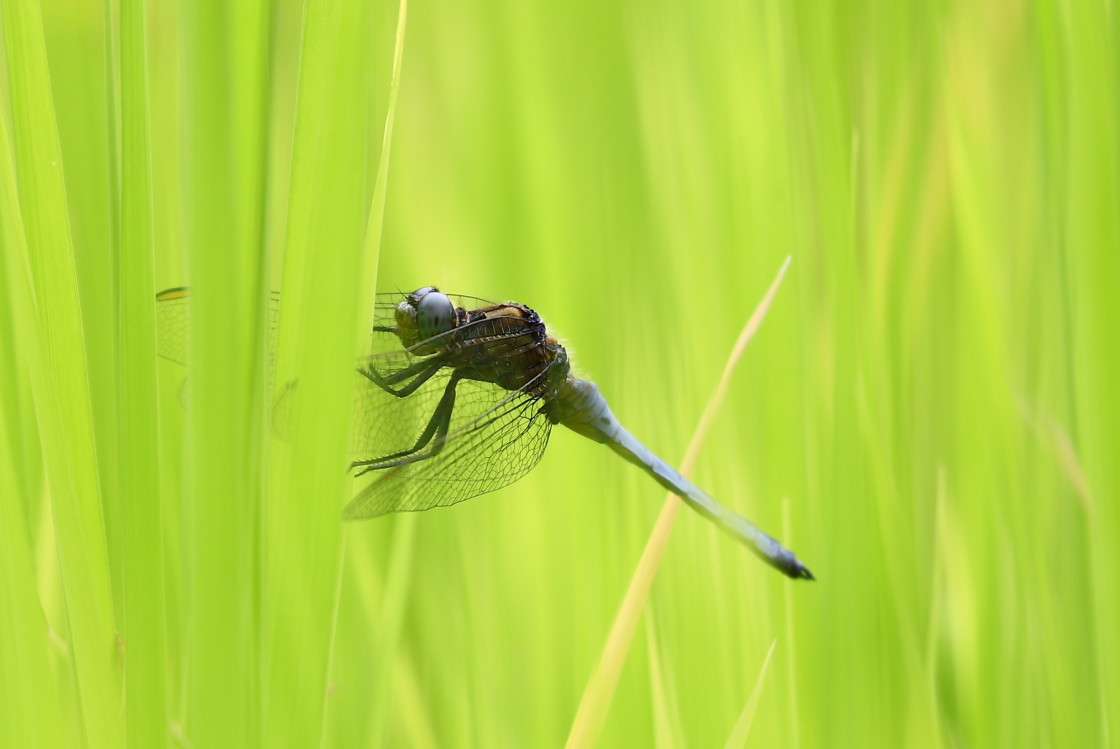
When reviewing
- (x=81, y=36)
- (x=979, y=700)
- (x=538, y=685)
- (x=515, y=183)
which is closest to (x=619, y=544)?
(x=538, y=685)

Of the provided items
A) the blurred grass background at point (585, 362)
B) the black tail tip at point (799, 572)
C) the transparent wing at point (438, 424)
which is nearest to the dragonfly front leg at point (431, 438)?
the transparent wing at point (438, 424)

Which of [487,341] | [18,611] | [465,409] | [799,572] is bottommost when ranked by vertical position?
[799,572]

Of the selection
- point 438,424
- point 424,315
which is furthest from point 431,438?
point 424,315

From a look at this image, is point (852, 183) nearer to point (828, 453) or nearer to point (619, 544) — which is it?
point (828, 453)

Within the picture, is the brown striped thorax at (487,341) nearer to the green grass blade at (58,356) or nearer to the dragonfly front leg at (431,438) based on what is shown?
the dragonfly front leg at (431,438)

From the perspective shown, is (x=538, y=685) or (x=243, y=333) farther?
(x=538, y=685)

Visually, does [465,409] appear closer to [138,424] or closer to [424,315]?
[424,315]
